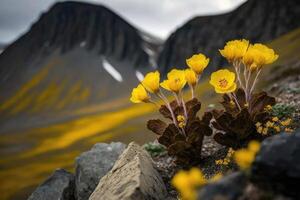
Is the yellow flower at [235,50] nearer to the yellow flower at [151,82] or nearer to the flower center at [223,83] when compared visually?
the flower center at [223,83]

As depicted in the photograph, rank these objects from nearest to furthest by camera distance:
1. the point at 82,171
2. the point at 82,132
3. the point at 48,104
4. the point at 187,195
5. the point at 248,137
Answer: the point at 187,195, the point at 248,137, the point at 82,171, the point at 82,132, the point at 48,104

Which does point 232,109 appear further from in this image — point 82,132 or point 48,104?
point 48,104

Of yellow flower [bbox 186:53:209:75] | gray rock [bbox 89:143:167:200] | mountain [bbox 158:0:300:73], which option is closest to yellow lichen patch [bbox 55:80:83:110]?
mountain [bbox 158:0:300:73]

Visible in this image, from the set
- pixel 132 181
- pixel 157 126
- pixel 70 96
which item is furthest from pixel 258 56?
pixel 70 96

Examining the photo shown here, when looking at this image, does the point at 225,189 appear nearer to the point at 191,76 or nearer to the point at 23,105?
the point at 191,76

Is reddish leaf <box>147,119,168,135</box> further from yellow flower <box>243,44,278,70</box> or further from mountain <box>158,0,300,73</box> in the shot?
mountain <box>158,0,300,73</box>

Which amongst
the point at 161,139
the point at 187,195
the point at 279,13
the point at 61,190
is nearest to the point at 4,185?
the point at 61,190
